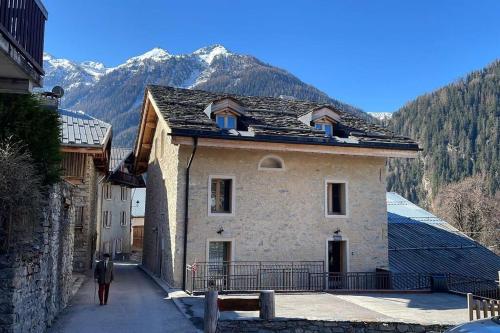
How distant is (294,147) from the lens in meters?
17.3

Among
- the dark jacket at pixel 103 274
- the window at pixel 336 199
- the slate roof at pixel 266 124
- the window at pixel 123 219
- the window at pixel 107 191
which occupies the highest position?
the slate roof at pixel 266 124

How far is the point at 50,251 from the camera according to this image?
1018cm

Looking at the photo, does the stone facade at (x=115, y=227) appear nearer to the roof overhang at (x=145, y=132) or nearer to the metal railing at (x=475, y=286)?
the roof overhang at (x=145, y=132)

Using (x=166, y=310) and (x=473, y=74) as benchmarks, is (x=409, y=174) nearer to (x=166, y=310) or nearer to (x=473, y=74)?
(x=473, y=74)

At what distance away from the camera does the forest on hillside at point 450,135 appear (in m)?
93.8

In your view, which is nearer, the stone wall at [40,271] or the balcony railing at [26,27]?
the balcony railing at [26,27]

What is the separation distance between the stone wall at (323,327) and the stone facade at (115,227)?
2095cm

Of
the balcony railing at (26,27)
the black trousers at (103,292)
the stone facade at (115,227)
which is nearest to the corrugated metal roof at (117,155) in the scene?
the stone facade at (115,227)

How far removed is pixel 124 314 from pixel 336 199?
10.1 metres

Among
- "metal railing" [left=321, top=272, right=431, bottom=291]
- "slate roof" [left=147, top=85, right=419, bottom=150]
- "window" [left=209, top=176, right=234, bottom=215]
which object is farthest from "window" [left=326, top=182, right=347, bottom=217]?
"window" [left=209, top=176, right=234, bottom=215]

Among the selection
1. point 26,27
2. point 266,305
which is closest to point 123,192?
point 266,305

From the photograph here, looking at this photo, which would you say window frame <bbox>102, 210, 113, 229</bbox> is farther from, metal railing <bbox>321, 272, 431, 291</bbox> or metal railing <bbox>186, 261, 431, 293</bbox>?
metal railing <bbox>321, 272, 431, 291</bbox>

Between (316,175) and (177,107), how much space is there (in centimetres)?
612

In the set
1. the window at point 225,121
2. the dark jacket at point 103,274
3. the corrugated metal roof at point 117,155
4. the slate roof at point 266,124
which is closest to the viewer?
the dark jacket at point 103,274
